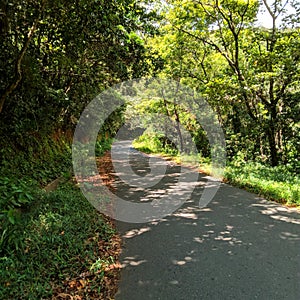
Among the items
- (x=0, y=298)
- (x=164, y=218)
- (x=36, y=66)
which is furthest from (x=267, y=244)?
(x=36, y=66)

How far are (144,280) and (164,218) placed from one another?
7.07 feet

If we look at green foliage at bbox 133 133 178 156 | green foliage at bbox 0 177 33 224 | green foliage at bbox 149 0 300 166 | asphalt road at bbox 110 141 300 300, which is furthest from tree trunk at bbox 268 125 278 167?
green foliage at bbox 0 177 33 224

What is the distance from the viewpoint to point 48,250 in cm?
339

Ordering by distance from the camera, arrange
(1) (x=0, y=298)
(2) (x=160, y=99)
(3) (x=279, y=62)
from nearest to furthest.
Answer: (1) (x=0, y=298), (3) (x=279, y=62), (2) (x=160, y=99)

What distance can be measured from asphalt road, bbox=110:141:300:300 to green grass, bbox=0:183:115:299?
486mm

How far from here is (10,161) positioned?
611cm

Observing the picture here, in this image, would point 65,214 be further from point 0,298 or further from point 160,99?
point 160,99

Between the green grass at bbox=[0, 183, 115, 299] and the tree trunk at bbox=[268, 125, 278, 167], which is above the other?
the tree trunk at bbox=[268, 125, 278, 167]

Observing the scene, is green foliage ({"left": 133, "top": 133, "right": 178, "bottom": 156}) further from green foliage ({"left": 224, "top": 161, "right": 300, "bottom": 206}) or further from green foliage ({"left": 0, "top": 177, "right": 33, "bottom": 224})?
green foliage ({"left": 0, "top": 177, "right": 33, "bottom": 224})

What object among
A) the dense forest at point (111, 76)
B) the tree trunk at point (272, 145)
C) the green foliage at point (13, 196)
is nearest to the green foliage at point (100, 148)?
the dense forest at point (111, 76)

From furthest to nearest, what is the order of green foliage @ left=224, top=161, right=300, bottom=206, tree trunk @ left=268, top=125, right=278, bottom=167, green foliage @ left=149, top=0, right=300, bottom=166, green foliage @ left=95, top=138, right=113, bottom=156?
green foliage @ left=95, top=138, right=113, bottom=156
tree trunk @ left=268, top=125, right=278, bottom=167
green foliage @ left=149, top=0, right=300, bottom=166
green foliage @ left=224, top=161, right=300, bottom=206

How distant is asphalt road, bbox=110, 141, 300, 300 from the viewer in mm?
2955

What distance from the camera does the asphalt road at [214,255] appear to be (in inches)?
116

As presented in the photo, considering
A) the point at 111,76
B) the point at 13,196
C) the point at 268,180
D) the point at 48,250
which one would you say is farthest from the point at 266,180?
the point at 13,196
